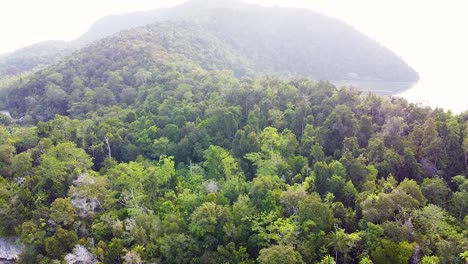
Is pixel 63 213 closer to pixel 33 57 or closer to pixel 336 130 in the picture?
pixel 336 130

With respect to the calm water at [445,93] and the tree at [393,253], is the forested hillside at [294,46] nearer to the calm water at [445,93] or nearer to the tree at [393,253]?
the calm water at [445,93]

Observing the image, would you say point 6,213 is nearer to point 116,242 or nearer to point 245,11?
point 116,242

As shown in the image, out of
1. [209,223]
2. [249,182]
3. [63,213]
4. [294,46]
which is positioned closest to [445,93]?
[249,182]

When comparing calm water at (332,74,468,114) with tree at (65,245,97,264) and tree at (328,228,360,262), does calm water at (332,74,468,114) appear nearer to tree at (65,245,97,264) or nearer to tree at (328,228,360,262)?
tree at (328,228,360,262)

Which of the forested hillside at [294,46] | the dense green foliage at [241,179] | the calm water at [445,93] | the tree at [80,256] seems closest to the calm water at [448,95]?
the calm water at [445,93]

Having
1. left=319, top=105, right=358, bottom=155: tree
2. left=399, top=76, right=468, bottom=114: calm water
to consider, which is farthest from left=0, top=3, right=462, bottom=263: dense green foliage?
left=399, top=76, right=468, bottom=114: calm water

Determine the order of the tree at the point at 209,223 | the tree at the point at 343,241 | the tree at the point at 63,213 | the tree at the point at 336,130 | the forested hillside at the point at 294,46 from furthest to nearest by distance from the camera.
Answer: the forested hillside at the point at 294,46
the tree at the point at 336,130
the tree at the point at 63,213
the tree at the point at 209,223
the tree at the point at 343,241
